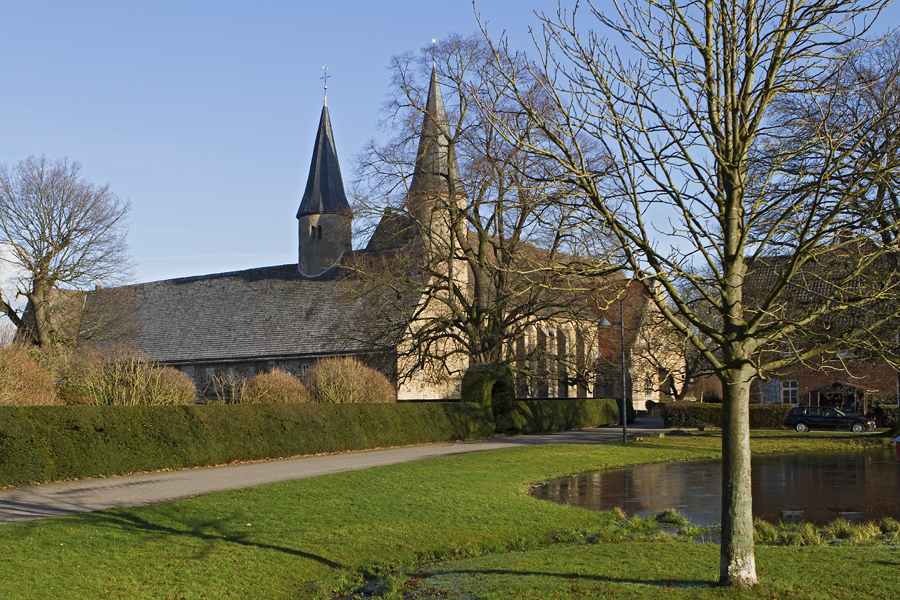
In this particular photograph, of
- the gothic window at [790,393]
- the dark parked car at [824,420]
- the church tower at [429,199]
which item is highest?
the church tower at [429,199]

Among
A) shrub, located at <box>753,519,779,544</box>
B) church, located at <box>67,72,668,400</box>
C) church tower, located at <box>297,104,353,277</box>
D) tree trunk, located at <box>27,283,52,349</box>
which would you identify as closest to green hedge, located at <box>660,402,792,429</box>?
church, located at <box>67,72,668,400</box>

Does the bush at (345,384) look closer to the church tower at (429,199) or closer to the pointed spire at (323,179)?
the church tower at (429,199)

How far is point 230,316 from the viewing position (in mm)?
48500

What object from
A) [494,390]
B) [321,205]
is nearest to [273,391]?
[494,390]

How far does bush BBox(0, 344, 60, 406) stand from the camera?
19516 millimetres

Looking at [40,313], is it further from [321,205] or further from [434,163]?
[434,163]

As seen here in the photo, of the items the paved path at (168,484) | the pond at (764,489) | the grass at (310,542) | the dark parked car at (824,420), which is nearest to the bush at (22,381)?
the paved path at (168,484)

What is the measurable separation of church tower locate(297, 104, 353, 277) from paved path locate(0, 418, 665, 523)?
24.6 m

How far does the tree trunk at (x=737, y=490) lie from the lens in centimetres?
681

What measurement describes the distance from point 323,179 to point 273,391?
25.6 m

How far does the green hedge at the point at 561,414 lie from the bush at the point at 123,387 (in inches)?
593

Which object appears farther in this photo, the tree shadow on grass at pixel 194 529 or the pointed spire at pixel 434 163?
the pointed spire at pixel 434 163

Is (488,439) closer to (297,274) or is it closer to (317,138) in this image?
(297,274)

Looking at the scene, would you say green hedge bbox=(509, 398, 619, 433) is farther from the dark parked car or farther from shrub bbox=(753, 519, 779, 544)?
shrub bbox=(753, 519, 779, 544)
